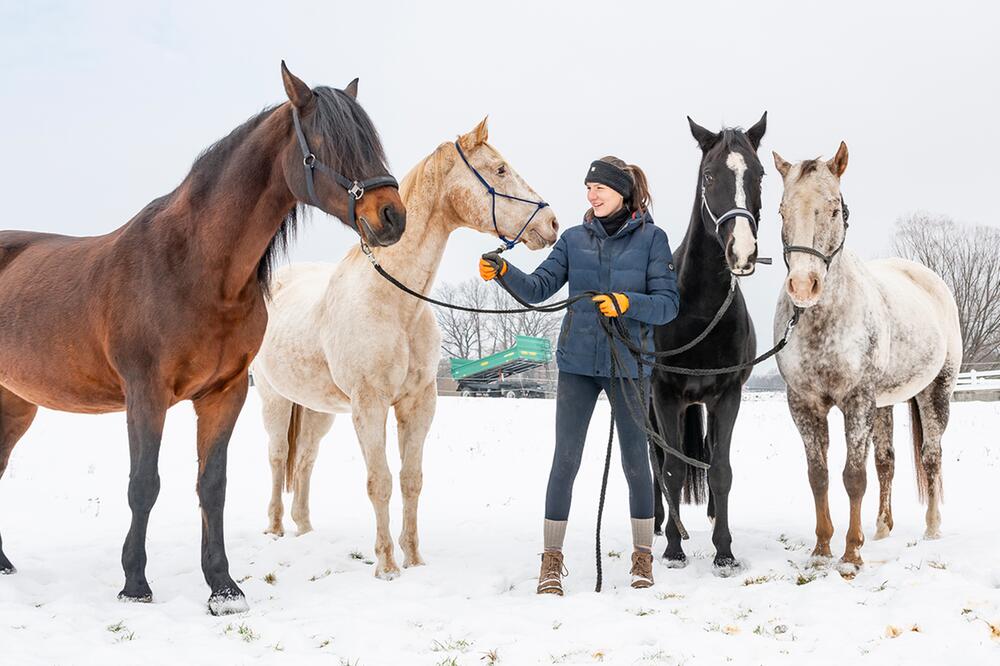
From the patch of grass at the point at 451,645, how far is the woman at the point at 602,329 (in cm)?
92

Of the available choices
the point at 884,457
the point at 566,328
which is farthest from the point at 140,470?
the point at 884,457

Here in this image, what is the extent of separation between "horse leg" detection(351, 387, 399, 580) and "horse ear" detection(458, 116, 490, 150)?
5.35 feet

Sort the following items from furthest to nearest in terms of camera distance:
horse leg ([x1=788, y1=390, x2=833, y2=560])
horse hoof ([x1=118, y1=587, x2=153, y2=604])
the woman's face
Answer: horse leg ([x1=788, y1=390, x2=833, y2=560]), the woman's face, horse hoof ([x1=118, y1=587, x2=153, y2=604])

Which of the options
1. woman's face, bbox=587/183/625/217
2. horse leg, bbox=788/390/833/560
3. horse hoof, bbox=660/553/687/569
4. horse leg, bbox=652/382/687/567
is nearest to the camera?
woman's face, bbox=587/183/625/217

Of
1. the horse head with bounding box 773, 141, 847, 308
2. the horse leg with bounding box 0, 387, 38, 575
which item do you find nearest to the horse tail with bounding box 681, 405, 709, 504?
the horse head with bounding box 773, 141, 847, 308

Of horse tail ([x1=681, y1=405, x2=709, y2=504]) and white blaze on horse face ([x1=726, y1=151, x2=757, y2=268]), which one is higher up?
white blaze on horse face ([x1=726, y1=151, x2=757, y2=268])

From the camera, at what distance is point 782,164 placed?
4621 millimetres

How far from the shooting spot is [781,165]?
4621mm

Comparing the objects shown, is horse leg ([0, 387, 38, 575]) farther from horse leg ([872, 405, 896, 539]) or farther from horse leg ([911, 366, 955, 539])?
horse leg ([911, 366, 955, 539])

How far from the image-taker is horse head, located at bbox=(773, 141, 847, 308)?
4.13 m

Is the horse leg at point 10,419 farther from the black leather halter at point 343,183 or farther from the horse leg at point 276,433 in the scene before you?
the black leather halter at point 343,183

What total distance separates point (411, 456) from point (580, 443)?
4.08ft

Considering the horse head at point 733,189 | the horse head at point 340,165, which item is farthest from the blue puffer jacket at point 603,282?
the horse head at point 340,165

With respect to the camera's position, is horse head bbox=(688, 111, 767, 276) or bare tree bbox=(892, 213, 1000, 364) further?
bare tree bbox=(892, 213, 1000, 364)
